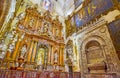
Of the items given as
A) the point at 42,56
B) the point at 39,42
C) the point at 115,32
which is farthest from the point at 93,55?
the point at 39,42

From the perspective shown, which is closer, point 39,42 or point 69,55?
point 39,42

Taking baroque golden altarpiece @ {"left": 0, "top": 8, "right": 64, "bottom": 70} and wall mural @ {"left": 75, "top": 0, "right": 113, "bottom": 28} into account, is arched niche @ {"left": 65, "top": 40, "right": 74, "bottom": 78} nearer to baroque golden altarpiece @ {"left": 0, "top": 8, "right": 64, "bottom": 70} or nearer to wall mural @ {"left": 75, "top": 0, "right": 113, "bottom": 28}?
baroque golden altarpiece @ {"left": 0, "top": 8, "right": 64, "bottom": 70}

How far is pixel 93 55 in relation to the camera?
6914 mm

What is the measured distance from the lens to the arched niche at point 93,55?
6.10 m

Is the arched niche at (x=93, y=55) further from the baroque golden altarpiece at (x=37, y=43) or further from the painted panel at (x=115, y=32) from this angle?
the baroque golden altarpiece at (x=37, y=43)

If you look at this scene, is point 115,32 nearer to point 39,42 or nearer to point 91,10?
point 91,10

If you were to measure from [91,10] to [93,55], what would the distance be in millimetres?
4017

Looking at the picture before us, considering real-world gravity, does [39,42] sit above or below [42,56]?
above

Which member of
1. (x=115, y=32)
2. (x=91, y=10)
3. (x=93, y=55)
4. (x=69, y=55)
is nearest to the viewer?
(x=115, y=32)

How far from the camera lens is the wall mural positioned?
6938 mm

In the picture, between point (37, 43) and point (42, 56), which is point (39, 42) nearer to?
point (37, 43)

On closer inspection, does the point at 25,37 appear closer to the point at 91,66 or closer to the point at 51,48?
the point at 51,48

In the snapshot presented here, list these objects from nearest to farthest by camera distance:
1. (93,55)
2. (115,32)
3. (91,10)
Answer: (115,32), (93,55), (91,10)

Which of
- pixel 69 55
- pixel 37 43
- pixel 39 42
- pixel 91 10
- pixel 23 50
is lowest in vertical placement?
pixel 69 55
